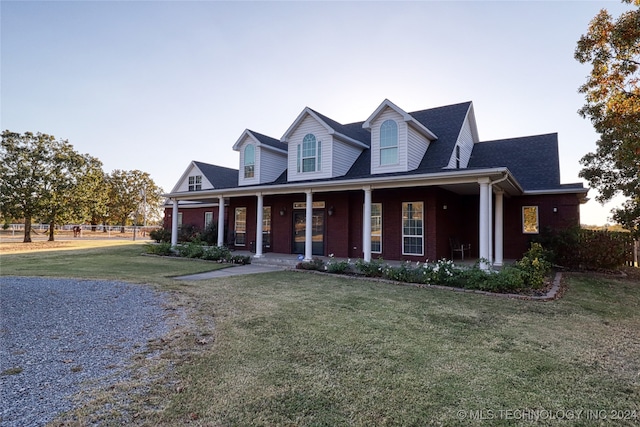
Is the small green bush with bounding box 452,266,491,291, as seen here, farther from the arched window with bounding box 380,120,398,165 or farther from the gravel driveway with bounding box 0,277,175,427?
the gravel driveway with bounding box 0,277,175,427

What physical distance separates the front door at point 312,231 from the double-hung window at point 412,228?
3648 mm

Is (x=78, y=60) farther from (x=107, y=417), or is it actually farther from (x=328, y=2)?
(x=107, y=417)

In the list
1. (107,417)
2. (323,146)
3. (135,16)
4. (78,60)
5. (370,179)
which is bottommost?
(107,417)

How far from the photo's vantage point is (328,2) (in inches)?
462

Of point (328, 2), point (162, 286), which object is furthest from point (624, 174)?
point (162, 286)

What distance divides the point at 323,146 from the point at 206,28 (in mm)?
6164

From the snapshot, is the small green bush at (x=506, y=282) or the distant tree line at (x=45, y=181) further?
the distant tree line at (x=45, y=181)

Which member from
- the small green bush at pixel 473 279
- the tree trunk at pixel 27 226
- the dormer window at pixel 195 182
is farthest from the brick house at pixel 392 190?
the tree trunk at pixel 27 226

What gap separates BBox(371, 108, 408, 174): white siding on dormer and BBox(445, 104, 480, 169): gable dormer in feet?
5.53

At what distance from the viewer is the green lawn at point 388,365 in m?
2.66

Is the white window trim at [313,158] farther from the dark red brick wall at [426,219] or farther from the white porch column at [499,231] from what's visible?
the white porch column at [499,231]

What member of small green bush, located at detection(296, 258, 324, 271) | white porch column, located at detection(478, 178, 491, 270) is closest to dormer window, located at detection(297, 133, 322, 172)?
small green bush, located at detection(296, 258, 324, 271)

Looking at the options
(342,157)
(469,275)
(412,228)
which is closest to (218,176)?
(342,157)

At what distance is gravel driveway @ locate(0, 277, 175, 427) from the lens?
2834 mm
